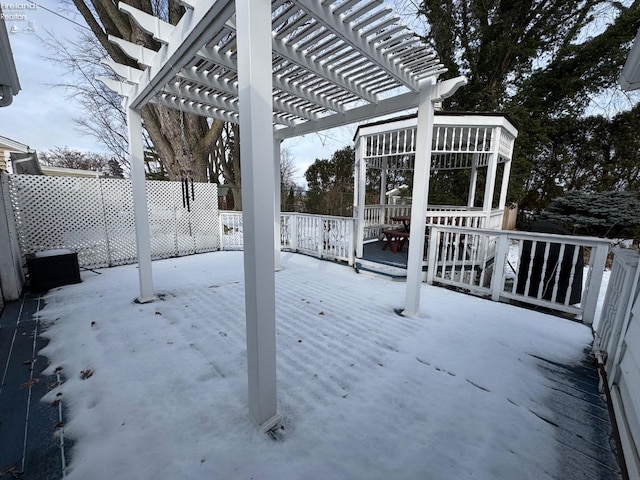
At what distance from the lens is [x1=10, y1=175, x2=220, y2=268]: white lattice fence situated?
439 cm

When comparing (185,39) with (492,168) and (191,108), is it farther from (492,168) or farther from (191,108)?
(492,168)

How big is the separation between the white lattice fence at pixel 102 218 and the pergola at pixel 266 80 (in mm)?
2690

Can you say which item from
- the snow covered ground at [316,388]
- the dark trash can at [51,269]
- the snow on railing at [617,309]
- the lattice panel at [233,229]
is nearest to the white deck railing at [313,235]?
the lattice panel at [233,229]

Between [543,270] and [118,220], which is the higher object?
[118,220]

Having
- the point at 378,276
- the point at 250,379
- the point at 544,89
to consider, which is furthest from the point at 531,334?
the point at 544,89

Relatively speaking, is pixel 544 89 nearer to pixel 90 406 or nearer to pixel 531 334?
pixel 531 334

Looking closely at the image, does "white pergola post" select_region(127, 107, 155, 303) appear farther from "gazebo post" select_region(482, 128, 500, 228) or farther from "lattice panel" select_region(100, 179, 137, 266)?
"gazebo post" select_region(482, 128, 500, 228)

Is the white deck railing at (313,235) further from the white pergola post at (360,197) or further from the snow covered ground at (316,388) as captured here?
the snow covered ground at (316,388)

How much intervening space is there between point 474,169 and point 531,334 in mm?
5706

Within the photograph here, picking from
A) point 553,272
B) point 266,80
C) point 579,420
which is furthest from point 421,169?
point 553,272

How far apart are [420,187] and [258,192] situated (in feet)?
7.06

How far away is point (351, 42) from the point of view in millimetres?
2057

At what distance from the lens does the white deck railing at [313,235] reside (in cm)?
560

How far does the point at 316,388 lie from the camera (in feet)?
6.29
